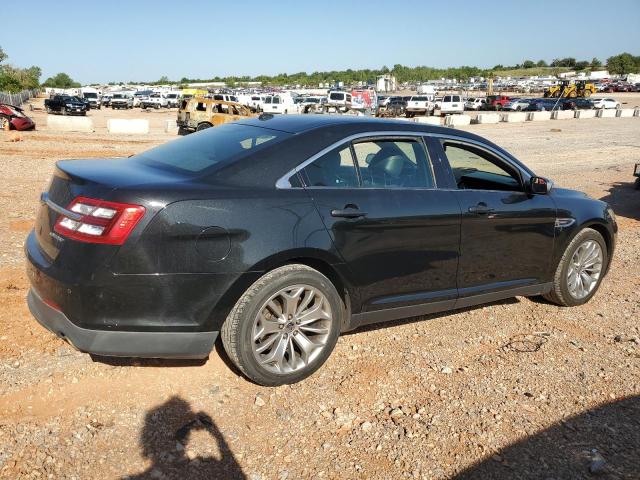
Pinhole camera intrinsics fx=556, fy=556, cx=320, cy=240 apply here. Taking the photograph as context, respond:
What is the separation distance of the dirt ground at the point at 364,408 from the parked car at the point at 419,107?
138 ft

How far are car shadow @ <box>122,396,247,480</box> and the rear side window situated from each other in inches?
59.9

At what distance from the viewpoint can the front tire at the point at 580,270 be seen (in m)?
4.80

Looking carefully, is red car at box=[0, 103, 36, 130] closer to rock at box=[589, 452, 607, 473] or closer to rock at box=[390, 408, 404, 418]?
rock at box=[390, 408, 404, 418]

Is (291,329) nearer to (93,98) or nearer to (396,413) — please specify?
(396,413)

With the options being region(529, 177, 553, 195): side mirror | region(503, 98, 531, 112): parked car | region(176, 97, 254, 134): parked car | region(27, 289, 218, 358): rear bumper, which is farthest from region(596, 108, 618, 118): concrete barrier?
region(27, 289, 218, 358): rear bumper

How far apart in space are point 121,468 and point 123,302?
815 mm

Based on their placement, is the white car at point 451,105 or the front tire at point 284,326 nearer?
the front tire at point 284,326

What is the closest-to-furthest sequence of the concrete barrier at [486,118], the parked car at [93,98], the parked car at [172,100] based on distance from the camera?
the concrete barrier at [486,118] < the parked car at [93,98] < the parked car at [172,100]

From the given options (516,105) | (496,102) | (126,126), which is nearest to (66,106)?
(126,126)

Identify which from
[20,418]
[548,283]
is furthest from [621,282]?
[20,418]

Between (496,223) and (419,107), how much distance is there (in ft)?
141

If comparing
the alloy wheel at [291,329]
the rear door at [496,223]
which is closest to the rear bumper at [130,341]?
the alloy wheel at [291,329]

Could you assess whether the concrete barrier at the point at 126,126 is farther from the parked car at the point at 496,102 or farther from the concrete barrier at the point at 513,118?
the parked car at the point at 496,102

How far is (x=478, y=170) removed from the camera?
488 cm
